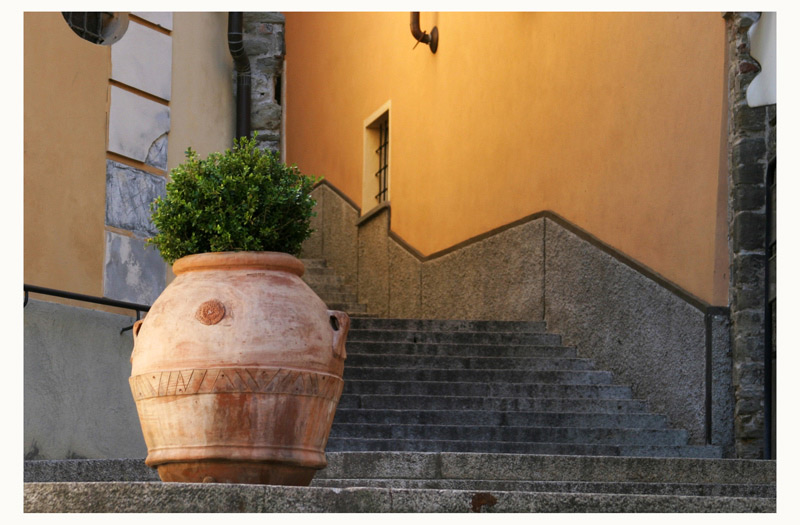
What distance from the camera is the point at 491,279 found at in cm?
1121

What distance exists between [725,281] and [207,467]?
4.49m

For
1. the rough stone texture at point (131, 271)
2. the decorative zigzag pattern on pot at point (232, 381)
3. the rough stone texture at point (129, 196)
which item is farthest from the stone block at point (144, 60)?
the decorative zigzag pattern on pot at point (232, 381)

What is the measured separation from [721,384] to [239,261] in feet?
14.0

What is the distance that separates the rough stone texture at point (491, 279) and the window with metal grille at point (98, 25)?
14.4 feet

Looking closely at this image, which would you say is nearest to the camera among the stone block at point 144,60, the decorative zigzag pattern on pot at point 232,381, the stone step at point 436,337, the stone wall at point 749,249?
the decorative zigzag pattern on pot at point 232,381

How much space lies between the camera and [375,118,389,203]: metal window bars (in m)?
15.0

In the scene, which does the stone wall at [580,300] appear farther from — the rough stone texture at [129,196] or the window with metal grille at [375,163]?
the rough stone texture at [129,196]

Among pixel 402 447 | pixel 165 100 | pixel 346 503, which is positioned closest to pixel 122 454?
pixel 402 447

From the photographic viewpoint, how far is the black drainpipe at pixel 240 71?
8531 mm

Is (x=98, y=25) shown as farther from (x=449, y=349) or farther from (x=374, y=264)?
(x=374, y=264)

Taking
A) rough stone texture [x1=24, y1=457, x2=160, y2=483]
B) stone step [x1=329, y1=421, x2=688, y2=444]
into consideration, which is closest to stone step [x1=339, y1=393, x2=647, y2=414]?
stone step [x1=329, y1=421, x2=688, y2=444]

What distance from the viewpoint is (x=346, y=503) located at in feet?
11.0

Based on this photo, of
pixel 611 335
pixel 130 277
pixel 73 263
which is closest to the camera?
pixel 73 263
